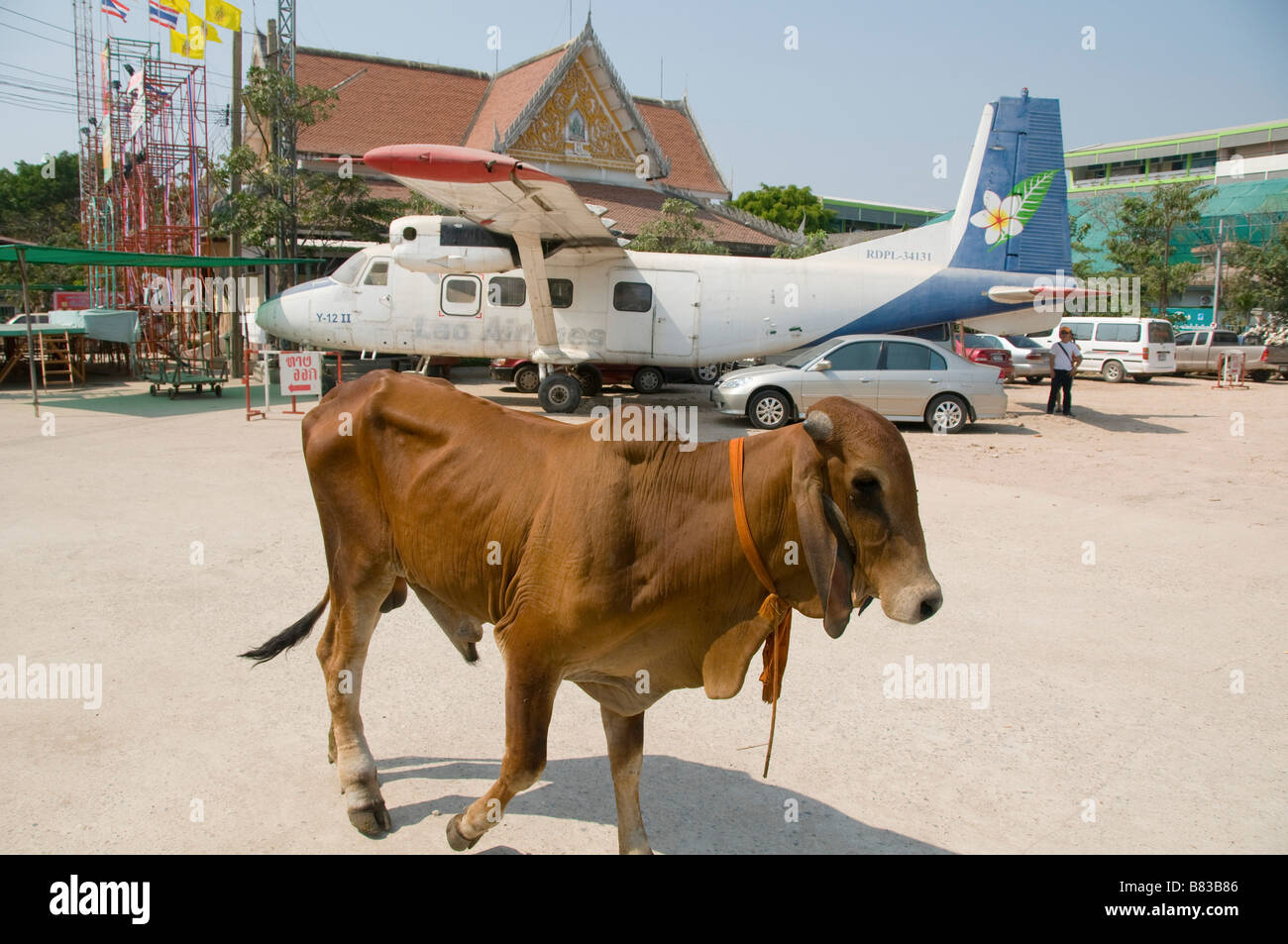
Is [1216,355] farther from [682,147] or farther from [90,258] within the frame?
[90,258]

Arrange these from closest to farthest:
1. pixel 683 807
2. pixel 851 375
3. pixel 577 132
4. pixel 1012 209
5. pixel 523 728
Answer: pixel 523 728
pixel 683 807
pixel 851 375
pixel 1012 209
pixel 577 132

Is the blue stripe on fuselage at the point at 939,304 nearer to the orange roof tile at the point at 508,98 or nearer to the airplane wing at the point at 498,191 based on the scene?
the airplane wing at the point at 498,191

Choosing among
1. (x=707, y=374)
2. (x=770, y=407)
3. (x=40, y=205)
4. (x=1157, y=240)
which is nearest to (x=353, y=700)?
(x=770, y=407)

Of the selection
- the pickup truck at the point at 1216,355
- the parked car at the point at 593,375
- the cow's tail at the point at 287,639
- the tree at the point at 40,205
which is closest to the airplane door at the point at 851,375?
the parked car at the point at 593,375

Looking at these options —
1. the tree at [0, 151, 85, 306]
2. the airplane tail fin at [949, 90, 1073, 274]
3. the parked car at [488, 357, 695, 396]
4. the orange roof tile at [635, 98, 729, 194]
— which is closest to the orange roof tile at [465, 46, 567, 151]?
the orange roof tile at [635, 98, 729, 194]

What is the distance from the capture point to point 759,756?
4.27 metres

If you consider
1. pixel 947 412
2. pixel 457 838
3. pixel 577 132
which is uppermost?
pixel 577 132

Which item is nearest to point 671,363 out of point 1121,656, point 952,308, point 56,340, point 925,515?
point 952,308

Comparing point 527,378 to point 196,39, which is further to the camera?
point 196,39

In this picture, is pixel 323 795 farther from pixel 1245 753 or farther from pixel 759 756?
pixel 1245 753

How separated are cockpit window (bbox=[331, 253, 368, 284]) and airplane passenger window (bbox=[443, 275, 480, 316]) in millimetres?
1820

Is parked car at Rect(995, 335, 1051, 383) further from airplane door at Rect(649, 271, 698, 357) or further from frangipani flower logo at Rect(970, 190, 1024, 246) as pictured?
airplane door at Rect(649, 271, 698, 357)

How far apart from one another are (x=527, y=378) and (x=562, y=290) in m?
3.90

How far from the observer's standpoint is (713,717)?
4.70 metres
